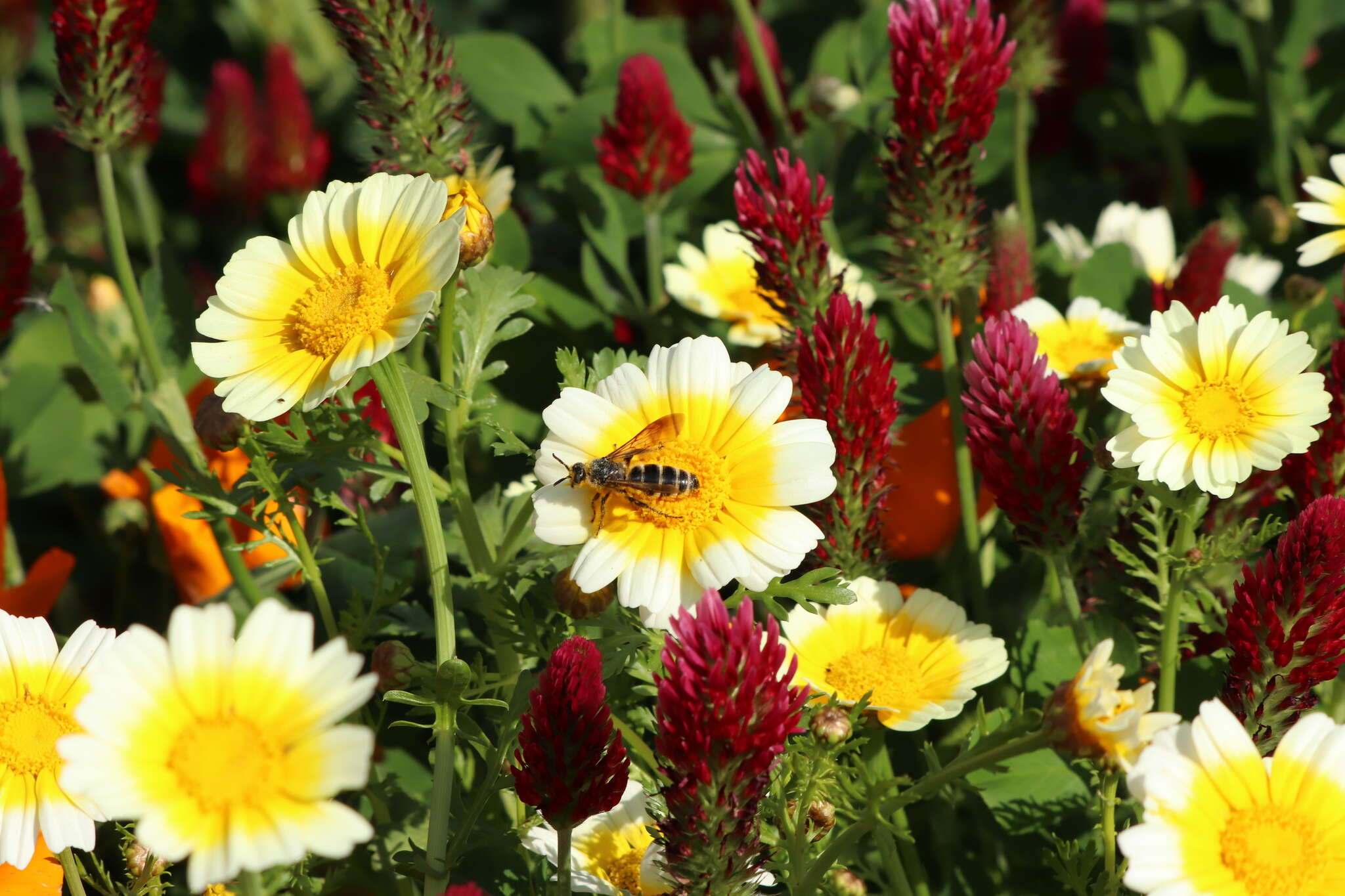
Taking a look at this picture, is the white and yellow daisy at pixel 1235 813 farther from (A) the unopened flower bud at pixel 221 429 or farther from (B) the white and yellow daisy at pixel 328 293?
(A) the unopened flower bud at pixel 221 429

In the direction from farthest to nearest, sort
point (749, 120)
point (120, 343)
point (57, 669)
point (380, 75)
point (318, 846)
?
point (749, 120), point (120, 343), point (380, 75), point (57, 669), point (318, 846)

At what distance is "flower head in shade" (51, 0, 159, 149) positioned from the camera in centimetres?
159

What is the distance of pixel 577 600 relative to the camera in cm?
118

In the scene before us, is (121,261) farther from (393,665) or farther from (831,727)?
(831,727)

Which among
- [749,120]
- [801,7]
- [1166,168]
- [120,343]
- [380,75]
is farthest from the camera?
[801,7]

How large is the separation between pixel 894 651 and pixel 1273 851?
0.49 m

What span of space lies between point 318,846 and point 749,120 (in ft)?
5.87

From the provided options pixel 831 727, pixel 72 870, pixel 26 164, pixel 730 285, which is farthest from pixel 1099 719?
pixel 26 164

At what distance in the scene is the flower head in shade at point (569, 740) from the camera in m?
1.04

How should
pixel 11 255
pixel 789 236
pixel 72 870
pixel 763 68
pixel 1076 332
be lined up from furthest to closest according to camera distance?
1. pixel 763 68
2. pixel 11 255
3. pixel 1076 332
4. pixel 789 236
5. pixel 72 870

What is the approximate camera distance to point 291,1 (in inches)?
155

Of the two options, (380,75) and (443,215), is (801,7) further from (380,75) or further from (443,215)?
(443,215)

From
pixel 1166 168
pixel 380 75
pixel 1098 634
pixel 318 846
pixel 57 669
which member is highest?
pixel 1166 168

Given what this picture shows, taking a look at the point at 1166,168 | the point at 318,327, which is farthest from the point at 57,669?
the point at 1166,168
